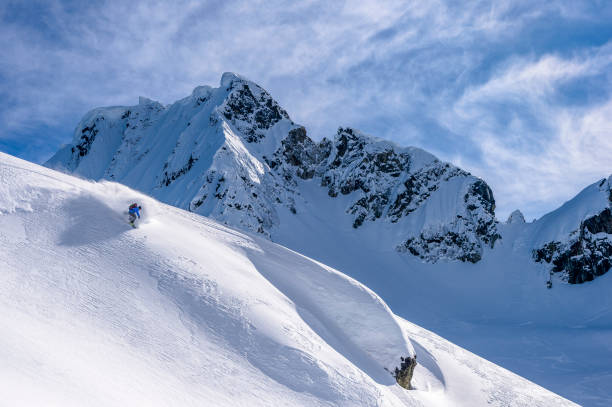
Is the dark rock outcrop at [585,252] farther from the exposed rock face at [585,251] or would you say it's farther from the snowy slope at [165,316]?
the snowy slope at [165,316]

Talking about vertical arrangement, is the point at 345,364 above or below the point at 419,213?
below

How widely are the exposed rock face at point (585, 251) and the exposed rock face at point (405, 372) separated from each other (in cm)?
6137

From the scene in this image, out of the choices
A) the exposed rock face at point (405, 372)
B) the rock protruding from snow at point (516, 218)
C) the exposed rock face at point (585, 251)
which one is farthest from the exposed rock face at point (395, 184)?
the exposed rock face at point (405, 372)

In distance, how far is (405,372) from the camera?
508 inches

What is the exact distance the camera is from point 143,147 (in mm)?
93938

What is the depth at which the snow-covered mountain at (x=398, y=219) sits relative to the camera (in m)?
49.8

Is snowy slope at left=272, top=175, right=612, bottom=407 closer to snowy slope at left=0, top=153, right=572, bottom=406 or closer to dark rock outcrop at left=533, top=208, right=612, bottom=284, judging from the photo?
dark rock outcrop at left=533, top=208, right=612, bottom=284

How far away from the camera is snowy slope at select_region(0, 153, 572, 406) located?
244 inches

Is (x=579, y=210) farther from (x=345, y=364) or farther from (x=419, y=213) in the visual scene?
(x=345, y=364)

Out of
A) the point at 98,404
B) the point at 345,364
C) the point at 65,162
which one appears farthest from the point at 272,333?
the point at 65,162

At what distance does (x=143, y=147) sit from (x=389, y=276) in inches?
2652

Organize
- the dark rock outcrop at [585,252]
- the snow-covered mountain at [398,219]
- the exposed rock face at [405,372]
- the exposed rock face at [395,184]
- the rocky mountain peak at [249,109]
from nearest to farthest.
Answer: the exposed rock face at [405,372] < the snow-covered mountain at [398,219] < the dark rock outcrop at [585,252] < the exposed rock face at [395,184] < the rocky mountain peak at [249,109]

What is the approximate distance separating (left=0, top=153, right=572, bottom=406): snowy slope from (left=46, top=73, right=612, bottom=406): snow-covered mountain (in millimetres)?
28671

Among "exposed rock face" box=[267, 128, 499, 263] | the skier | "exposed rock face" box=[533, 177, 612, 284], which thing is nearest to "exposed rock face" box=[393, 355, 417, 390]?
the skier
